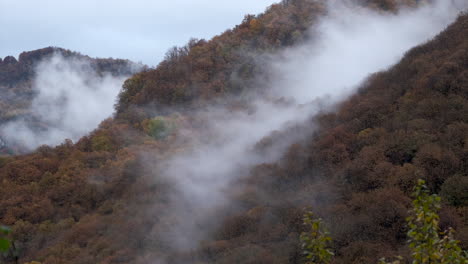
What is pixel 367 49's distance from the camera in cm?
3884

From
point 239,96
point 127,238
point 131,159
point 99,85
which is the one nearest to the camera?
point 127,238

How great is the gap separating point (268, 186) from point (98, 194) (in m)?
11.7

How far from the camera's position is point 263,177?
21109 mm

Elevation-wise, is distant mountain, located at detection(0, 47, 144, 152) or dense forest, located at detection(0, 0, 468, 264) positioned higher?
distant mountain, located at detection(0, 47, 144, 152)

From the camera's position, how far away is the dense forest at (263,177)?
14.6 m

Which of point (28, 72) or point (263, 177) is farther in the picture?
point (28, 72)

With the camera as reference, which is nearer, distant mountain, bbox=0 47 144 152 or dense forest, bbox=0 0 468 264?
dense forest, bbox=0 0 468 264

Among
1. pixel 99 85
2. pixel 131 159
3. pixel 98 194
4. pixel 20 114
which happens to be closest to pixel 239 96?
pixel 131 159

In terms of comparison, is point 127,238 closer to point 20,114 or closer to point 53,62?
point 20,114

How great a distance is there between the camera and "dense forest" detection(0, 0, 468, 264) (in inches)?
576

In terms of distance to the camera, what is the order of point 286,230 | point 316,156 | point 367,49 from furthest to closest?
point 367,49, point 316,156, point 286,230

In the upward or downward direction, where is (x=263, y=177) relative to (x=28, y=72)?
downward

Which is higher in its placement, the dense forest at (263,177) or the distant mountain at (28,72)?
the distant mountain at (28,72)

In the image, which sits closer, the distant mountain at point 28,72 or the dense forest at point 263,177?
the dense forest at point 263,177
